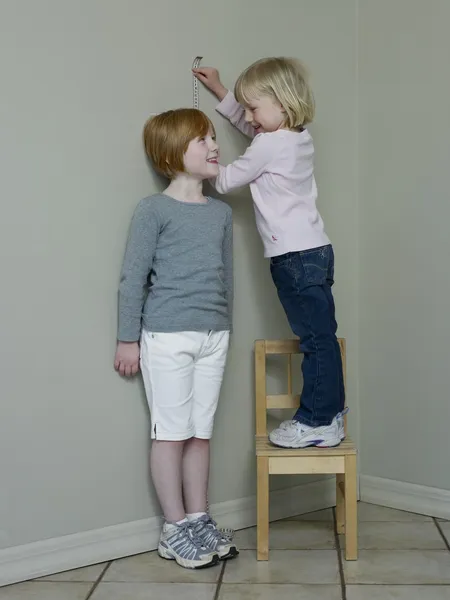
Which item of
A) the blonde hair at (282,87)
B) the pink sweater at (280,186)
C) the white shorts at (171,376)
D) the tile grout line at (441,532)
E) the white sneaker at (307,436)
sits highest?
the blonde hair at (282,87)

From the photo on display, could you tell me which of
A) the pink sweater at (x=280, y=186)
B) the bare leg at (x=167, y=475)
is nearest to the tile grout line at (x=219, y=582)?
the bare leg at (x=167, y=475)

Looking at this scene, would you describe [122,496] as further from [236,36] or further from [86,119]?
[236,36]

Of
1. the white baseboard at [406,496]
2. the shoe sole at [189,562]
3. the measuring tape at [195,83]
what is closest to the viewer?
the shoe sole at [189,562]

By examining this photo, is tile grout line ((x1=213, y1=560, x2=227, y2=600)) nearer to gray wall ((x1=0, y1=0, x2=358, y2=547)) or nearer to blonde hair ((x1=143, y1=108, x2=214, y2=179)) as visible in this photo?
gray wall ((x1=0, y1=0, x2=358, y2=547))

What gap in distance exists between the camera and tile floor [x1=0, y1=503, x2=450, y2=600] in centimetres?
186

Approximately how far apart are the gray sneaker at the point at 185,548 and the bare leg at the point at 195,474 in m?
0.07

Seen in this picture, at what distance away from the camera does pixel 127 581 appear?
1.95m

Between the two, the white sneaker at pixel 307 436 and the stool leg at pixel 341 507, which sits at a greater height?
the white sneaker at pixel 307 436

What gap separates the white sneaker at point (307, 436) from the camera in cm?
212

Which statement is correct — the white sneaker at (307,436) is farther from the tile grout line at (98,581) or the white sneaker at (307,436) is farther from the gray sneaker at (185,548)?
the tile grout line at (98,581)

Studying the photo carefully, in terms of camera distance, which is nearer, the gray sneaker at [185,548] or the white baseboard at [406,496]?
the gray sneaker at [185,548]

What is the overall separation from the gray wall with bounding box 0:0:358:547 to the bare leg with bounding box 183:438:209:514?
10cm

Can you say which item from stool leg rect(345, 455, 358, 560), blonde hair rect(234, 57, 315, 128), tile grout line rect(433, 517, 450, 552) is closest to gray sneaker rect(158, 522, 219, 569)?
stool leg rect(345, 455, 358, 560)

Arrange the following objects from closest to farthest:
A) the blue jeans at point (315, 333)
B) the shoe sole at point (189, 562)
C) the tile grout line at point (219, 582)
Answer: the tile grout line at point (219, 582)
the shoe sole at point (189, 562)
the blue jeans at point (315, 333)
